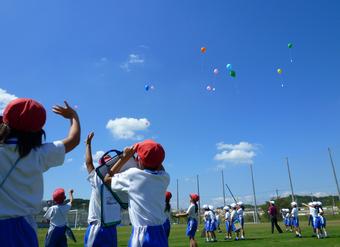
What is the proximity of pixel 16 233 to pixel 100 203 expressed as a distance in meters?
2.26

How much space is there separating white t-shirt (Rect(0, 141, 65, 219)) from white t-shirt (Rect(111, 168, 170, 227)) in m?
1.24

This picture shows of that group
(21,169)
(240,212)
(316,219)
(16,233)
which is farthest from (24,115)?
(240,212)

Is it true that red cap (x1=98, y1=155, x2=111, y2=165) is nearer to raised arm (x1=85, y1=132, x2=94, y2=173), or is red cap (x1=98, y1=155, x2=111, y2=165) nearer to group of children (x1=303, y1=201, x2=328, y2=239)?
raised arm (x1=85, y1=132, x2=94, y2=173)

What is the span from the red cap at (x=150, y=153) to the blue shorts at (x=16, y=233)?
151 cm

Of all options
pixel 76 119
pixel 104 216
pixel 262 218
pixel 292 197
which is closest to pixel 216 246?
pixel 104 216

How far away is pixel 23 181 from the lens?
8.57 ft

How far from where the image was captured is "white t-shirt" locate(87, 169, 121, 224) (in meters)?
4.56

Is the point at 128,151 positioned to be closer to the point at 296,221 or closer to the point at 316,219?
the point at 316,219

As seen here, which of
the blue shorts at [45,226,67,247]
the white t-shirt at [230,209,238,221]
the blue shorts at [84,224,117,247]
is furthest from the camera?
the white t-shirt at [230,209,238,221]

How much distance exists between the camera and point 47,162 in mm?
2746

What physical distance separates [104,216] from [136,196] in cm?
104

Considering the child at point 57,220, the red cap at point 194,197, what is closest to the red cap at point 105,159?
the child at point 57,220

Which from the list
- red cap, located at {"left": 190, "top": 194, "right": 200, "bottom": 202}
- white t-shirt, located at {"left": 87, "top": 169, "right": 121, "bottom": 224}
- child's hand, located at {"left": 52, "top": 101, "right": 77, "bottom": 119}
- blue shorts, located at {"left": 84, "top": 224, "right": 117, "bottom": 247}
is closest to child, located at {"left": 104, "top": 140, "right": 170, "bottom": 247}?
white t-shirt, located at {"left": 87, "top": 169, "right": 121, "bottom": 224}

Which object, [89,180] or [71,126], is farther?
[89,180]
